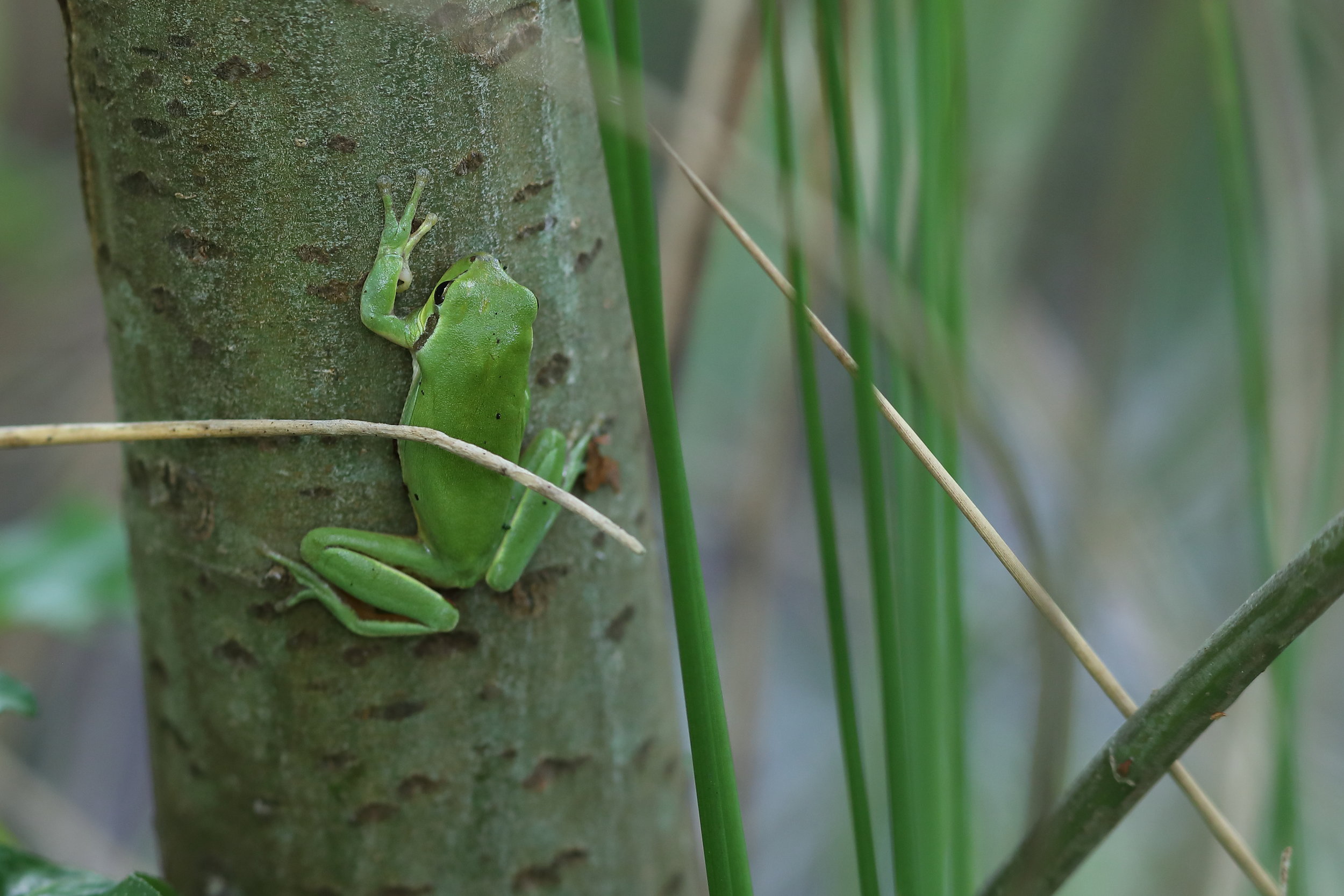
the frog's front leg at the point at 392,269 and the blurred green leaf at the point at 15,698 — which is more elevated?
the frog's front leg at the point at 392,269

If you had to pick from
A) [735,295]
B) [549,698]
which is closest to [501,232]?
[549,698]

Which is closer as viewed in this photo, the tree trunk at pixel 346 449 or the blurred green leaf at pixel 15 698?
the tree trunk at pixel 346 449

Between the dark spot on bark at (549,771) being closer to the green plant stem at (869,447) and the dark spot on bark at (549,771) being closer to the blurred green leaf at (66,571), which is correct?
the green plant stem at (869,447)

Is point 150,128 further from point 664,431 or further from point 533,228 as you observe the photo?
point 664,431

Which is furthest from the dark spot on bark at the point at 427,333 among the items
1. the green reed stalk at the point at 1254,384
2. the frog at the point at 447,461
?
the green reed stalk at the point at 1254,384

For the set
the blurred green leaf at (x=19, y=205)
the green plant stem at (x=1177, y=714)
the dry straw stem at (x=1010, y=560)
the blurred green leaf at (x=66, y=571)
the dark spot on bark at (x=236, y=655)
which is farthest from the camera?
the blurred green leaf at (x=19, y=205)

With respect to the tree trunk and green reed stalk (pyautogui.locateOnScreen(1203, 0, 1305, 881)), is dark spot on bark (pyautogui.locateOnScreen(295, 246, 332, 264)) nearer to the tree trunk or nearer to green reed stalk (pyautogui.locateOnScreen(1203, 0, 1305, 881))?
the tree trunk
